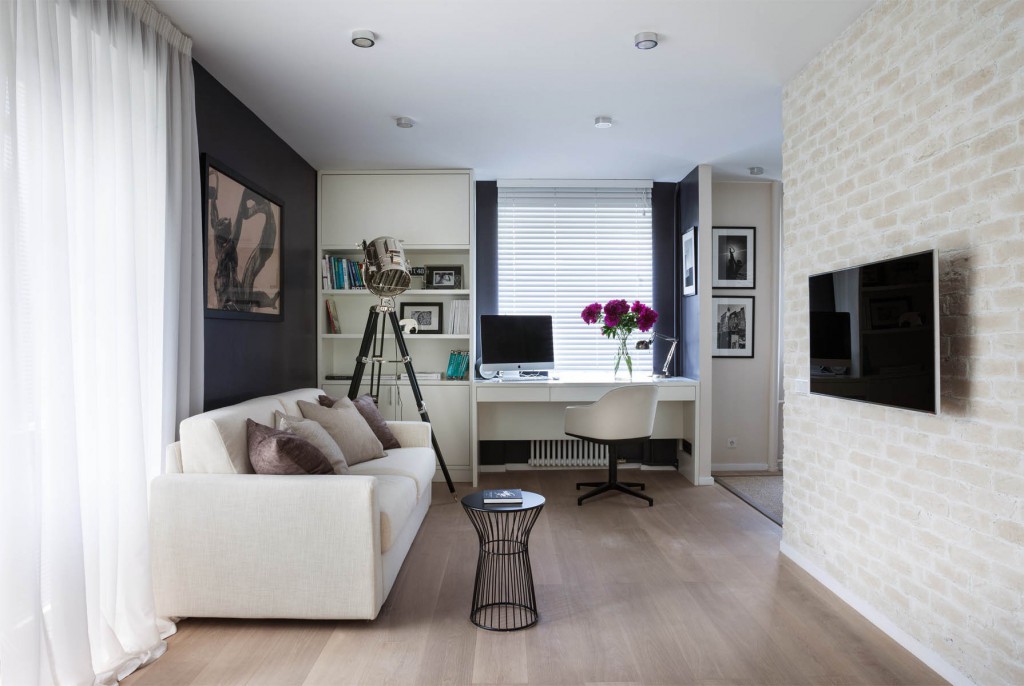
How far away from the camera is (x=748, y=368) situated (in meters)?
5.44

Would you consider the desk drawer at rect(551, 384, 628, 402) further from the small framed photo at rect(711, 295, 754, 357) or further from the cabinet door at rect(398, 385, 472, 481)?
the small framed photo at rect(711, 295, 754, 357)

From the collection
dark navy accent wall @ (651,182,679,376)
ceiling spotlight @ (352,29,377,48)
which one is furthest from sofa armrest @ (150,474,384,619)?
dark navy accent wall @ (651,182,679,376)

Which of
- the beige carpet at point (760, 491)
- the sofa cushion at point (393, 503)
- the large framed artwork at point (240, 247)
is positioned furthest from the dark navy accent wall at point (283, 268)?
the beige carpet at point (760, 491)

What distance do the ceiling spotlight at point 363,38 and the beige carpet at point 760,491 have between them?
11.6 feet

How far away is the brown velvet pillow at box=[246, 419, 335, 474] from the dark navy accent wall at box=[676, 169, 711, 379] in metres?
3.24

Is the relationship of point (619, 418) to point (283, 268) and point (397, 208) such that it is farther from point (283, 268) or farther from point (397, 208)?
point (283, 268)

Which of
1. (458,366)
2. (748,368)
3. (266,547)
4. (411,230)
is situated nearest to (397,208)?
(411,230)

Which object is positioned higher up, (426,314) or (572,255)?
(572,255)

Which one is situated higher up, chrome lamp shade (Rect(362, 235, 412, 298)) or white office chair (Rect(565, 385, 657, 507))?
chrome lamp shade (Rect(362, 235, 412, 298))

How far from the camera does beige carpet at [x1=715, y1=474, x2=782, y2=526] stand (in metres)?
4.18

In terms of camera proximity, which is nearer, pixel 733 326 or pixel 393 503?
pixel 393 503

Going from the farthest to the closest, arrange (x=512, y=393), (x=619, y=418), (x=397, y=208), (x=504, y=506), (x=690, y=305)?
(x=690, y=305)
(x=397, y=208)
(x=512, y=393)
(x=619, y=418)
(x=504, y=506)

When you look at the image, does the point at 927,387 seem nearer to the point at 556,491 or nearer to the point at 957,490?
the point at 957,490

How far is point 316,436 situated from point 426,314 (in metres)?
2.24
